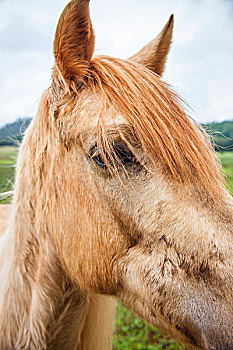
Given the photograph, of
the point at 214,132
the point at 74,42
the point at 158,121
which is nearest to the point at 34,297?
the point at 158,121

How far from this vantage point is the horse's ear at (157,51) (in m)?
1.55

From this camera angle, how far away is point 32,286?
1.48 metres

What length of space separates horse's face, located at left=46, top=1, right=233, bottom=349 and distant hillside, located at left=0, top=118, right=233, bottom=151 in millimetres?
555

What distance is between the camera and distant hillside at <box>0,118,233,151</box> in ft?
5.61

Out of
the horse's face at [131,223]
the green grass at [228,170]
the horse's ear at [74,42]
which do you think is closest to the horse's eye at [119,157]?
the horse's face at [131,223]

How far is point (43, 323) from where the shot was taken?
4.79 feet

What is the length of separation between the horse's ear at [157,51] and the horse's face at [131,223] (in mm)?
417

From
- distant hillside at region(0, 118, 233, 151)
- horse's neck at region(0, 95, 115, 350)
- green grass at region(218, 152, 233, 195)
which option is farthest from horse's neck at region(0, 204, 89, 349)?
green grass at region(218, 152, 233, 195)

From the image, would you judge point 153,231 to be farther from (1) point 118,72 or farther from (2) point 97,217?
(1) point 118,72

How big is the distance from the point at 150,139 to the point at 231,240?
506 mm

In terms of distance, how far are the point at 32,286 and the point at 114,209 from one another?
0.74m

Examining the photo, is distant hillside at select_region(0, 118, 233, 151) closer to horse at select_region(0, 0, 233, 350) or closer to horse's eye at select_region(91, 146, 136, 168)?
horse at select_region(0, 0, 233, 350)

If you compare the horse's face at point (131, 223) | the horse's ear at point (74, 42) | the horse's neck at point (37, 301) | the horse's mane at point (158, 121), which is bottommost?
the horse's neck at point (37, 301)

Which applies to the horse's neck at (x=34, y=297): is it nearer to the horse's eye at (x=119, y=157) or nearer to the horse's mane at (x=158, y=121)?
the horse's eye at (x=119, y=157)
